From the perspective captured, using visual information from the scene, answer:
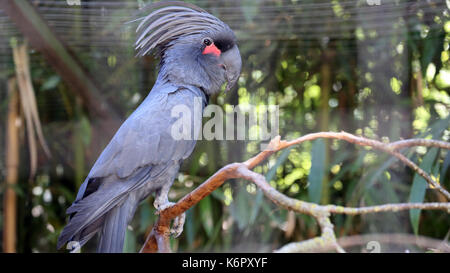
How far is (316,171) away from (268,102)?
245 mm

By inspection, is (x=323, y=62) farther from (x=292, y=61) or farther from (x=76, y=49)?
(x=76, y=49)

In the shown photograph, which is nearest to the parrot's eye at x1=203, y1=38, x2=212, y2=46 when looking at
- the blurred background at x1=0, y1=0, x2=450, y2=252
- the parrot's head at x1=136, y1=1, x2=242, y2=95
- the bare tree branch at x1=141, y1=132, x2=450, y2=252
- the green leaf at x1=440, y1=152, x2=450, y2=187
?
the parrot's head at x1=136, y1=1, x2=242, y2=95

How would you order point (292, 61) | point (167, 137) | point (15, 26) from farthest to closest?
1. point (292, 61)
2. point (15, 26)
3. point (167, 137)

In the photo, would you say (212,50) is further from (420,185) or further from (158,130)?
(420,185)

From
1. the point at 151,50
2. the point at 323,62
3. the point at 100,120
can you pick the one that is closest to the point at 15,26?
the point at 100,120

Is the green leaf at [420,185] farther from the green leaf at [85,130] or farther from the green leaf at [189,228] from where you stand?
the green leaf at [85,130]

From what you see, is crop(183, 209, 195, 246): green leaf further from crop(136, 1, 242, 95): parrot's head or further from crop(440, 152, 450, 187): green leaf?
crop(440, 152, 450, 187): green leaf

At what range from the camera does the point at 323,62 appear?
128cm

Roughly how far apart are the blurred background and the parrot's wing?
13.9 inches

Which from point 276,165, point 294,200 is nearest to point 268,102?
point 276,165

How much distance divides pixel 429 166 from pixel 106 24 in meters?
0.96

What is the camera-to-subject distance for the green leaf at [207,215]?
1238 millimetres

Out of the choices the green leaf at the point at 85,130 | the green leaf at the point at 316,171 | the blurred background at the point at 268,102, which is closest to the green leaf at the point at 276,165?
the blurred background at the point at 268,102
